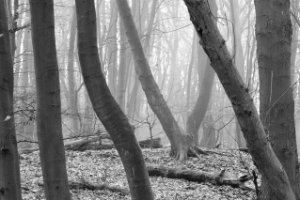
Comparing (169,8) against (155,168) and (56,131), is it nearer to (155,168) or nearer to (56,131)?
(155,168)

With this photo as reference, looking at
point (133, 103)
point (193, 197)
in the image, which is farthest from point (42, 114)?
point (133, 103)

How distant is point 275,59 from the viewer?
404 cm

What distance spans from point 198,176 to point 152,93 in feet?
7.76

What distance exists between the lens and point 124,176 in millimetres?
8023

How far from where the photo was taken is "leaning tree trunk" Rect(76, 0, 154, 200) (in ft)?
12.3

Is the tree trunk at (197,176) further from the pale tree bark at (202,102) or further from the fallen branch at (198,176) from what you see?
the pale tree bark at (202,102)

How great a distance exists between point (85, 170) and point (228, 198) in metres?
3.16

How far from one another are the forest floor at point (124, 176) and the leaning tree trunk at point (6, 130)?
2.56 metres

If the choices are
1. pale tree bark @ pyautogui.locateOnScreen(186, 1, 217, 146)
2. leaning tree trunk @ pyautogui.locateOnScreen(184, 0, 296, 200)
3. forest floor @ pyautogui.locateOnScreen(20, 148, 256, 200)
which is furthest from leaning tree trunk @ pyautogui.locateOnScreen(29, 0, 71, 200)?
pale tree bark @ pyautogui.locateOnScreen(186, 1, 217, 146)

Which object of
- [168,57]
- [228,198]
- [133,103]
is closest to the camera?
[228,198]

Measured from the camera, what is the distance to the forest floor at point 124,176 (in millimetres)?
6715

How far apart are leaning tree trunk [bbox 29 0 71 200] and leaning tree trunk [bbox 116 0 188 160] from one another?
538 centimetres

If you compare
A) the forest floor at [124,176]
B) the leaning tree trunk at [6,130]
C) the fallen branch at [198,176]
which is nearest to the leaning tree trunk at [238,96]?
the leaning tree trunk at [6,130]

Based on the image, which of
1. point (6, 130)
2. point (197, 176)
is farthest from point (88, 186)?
point (6, 130)
